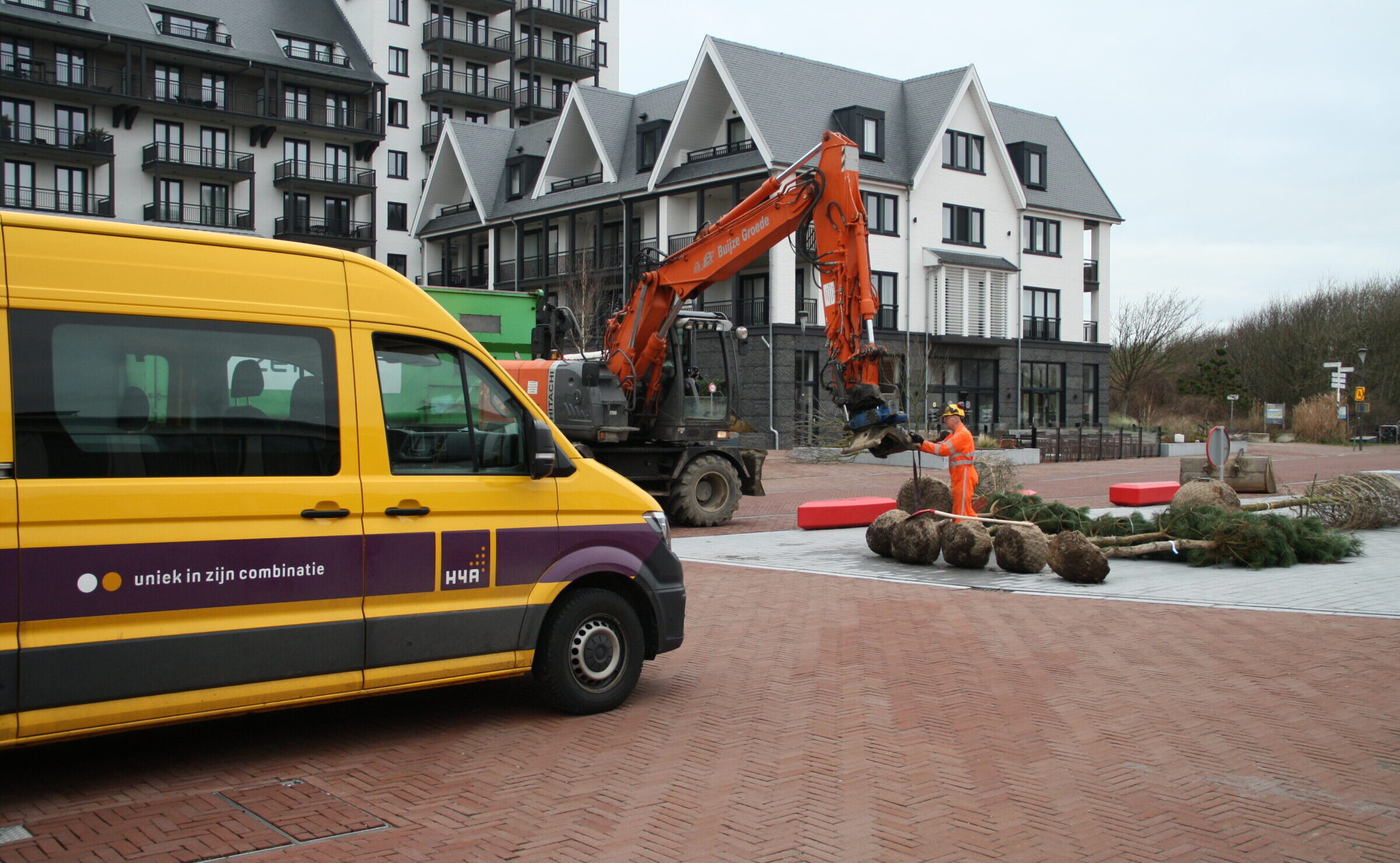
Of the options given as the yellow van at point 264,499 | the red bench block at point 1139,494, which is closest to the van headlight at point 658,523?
the yellow van at point 264,499

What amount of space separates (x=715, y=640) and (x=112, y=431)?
197 inches

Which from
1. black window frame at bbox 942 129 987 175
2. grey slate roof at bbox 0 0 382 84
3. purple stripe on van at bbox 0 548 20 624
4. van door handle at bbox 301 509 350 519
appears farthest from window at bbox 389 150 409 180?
purple stripe on van at bbox 0 548 20 624

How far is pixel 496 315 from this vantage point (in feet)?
78.3

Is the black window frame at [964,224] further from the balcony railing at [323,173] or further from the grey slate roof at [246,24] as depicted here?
the grey slate roof at [246,24]

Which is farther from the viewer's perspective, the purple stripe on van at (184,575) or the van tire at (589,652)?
the van tire at (589,652)

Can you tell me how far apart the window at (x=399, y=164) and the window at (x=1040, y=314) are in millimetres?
30192

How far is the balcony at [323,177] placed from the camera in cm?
5194

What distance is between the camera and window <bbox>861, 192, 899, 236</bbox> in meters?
42.1

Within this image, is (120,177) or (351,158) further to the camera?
(351,158)

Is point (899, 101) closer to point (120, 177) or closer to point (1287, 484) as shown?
point (1287, 484)

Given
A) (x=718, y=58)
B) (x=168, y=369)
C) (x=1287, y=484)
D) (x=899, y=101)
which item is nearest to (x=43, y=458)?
(x=168, y=369)

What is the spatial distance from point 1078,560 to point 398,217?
50.3 metres

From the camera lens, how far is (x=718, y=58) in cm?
3988

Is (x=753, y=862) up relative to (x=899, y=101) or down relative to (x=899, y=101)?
down
